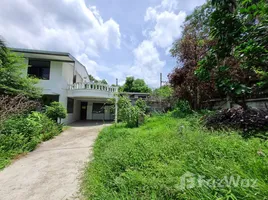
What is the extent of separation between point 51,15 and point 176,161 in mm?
8006

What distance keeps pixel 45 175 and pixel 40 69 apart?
953cm

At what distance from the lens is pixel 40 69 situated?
34.4ft

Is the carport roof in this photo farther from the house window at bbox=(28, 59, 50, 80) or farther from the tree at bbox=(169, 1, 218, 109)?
the tree at bbox=(169, 1, 218, 109)

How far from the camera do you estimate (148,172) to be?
2.37m

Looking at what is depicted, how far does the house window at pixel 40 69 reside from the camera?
10312 mm

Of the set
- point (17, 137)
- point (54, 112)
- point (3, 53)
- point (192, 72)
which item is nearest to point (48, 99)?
point (54, 112)

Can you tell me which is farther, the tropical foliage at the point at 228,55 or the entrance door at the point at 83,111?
the entrance door at the point at 83,111

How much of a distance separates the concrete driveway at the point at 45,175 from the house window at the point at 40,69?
285 inches

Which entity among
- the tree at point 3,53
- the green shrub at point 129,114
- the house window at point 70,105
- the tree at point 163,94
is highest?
the tree at point 3,53

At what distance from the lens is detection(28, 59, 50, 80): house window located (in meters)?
10.3

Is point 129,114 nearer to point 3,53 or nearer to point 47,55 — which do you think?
point 3,53

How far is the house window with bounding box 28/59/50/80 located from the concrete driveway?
7.23 metres

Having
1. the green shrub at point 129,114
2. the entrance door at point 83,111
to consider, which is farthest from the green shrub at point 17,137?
the entrance door at point 83,111

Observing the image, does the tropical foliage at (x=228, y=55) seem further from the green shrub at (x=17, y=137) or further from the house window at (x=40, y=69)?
the house window at (x=40, y=69)
